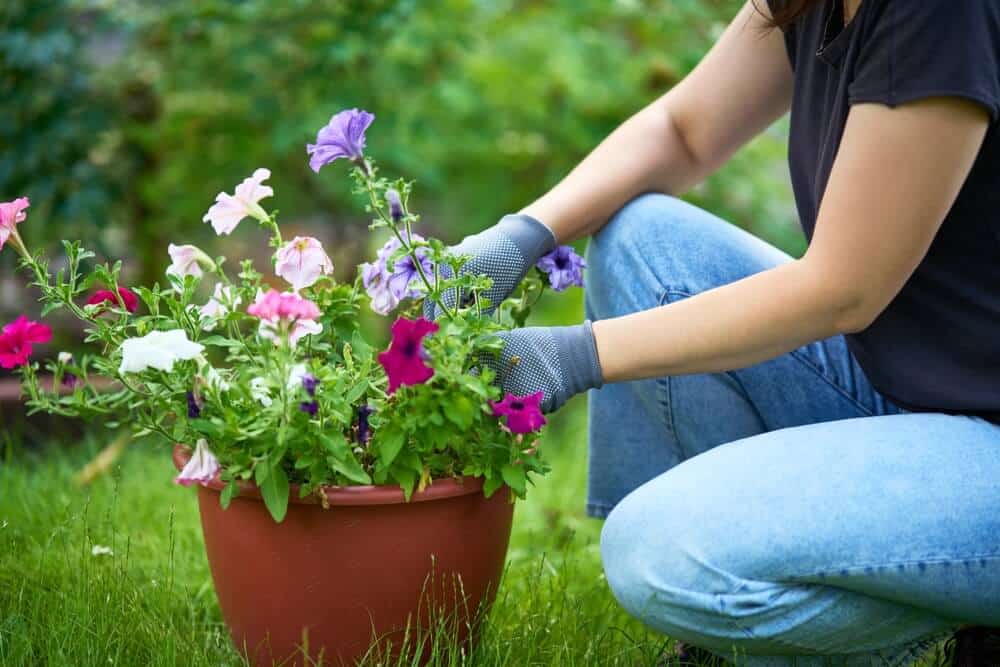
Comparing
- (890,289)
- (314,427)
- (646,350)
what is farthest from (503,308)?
(890,289)

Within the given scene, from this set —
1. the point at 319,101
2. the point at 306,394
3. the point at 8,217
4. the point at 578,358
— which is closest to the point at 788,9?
the point at 578,358

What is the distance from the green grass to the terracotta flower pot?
8 cm

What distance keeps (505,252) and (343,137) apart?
12.9 inches

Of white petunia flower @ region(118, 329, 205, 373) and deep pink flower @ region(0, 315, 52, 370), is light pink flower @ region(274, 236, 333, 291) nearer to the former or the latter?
white petunia flower @ region(118, 329, 205, 373)

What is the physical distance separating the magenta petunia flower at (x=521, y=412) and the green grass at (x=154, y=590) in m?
0.30

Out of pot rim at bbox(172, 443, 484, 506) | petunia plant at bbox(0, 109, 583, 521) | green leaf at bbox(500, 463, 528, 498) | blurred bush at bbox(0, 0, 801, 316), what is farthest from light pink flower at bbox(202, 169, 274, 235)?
blurred bush at bbox(0, 0, 801, 316)

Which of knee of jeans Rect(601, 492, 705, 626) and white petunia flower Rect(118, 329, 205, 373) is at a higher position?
white petunia flower Rect(118, 329, 205, 373)

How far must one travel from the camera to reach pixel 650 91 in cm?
305

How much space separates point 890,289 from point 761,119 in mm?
549

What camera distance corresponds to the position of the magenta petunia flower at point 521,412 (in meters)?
1.16

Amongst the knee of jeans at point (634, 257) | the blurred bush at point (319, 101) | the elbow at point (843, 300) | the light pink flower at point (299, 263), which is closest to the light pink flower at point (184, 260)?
the light pink flower at point (299, 263)

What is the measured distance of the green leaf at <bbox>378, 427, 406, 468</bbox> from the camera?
1149mm

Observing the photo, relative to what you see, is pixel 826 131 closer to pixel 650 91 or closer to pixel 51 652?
pixel 51 652

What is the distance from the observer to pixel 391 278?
1.31 metres
